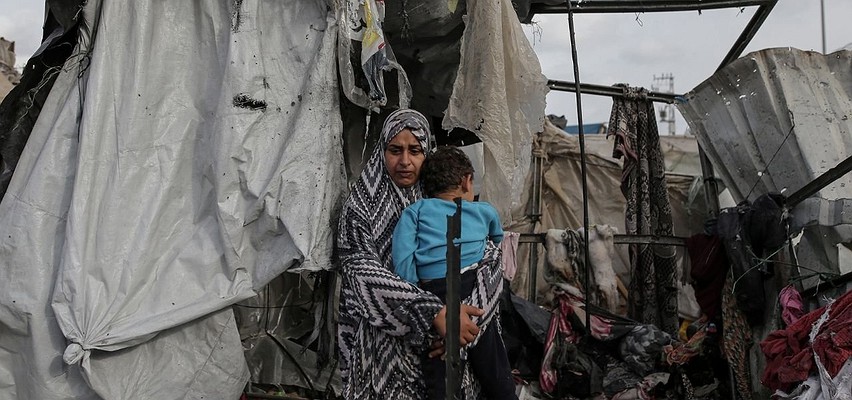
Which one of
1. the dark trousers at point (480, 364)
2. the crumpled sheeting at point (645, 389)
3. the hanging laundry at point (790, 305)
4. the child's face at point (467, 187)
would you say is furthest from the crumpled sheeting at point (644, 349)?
the child's face at point (467, 187)

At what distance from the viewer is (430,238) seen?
8.46 feet

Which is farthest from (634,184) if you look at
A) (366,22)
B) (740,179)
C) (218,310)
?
(218,310)

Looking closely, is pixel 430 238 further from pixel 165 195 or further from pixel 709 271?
pixel 709 271

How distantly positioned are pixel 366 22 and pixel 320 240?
2.78 ft

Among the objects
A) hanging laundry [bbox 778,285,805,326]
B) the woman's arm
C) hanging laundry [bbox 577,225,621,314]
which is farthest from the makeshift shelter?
hanging laundry [bbox 577,225,621,314]

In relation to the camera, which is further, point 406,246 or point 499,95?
point 499,95

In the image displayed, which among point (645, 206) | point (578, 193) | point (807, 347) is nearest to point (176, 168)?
point (807, 347)

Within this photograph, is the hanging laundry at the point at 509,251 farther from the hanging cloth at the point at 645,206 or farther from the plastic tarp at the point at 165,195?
the plastic tarp at the point at 165,195

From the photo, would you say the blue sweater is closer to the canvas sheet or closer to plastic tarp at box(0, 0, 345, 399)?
plastic tarp at box(0, 0, 345, 399)

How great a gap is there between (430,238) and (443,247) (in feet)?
0.18

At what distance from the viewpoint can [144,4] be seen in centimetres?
283

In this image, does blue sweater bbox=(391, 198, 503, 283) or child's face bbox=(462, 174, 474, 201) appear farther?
child's face bbox=(462, 174, 474, 201)

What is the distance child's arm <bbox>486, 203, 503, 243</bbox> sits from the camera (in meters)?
2.69

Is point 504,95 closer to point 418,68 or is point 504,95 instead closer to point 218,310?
point 418,68
